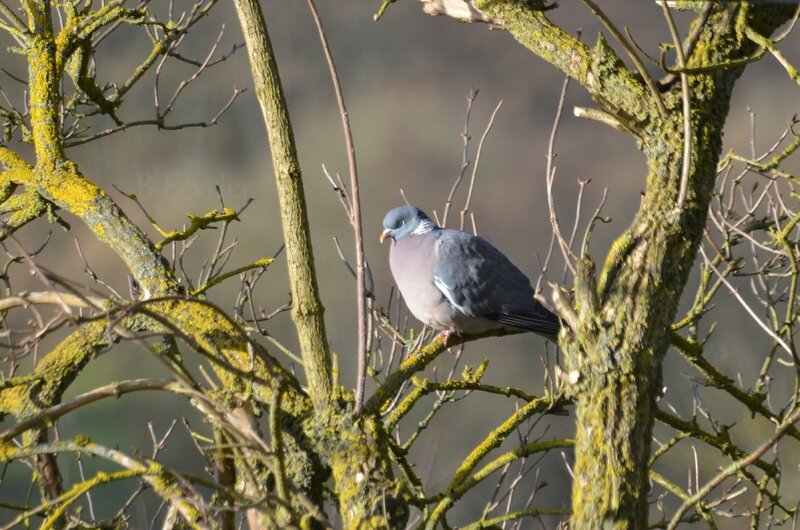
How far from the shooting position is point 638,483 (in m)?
1.26

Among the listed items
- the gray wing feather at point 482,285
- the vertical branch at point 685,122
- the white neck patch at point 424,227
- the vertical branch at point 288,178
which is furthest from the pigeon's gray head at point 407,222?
the vertical branch at point 685,122

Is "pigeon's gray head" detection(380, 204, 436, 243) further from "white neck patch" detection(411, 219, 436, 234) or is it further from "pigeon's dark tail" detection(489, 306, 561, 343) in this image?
"pigeon's dark tail" detection(489, 306, 561, 343)

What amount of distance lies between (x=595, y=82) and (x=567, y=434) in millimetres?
4014

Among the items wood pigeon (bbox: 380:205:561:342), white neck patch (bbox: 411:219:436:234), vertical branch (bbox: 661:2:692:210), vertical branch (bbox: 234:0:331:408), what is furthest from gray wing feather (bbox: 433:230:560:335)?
vertical branch (bbox: 661:2:692:210)

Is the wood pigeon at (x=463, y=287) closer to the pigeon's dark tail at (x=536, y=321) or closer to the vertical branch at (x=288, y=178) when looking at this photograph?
the pigeon's dark tail at (x=536, y=321)

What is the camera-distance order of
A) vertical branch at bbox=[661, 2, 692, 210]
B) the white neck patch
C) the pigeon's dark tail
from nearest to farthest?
vertical branch at bbox=[661, 2, 692, 210] → the pigeon's dark tail → the white neck patch

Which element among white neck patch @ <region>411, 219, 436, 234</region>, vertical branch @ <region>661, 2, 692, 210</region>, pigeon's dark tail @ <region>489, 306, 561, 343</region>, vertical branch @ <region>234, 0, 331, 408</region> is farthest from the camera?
white neck patch @ <region>411, 219, 436, 234</region>

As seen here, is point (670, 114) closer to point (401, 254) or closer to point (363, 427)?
point (363, 427)

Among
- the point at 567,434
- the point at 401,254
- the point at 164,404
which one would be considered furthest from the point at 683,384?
the point at 164,404

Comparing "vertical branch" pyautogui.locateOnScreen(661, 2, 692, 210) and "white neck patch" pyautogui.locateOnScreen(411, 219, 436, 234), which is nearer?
"vertical branch" pyautogui.locateOnScreen(661, 2, 692, 210)

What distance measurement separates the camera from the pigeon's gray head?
2.96 m

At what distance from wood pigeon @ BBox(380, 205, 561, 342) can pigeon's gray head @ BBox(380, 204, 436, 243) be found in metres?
0.06

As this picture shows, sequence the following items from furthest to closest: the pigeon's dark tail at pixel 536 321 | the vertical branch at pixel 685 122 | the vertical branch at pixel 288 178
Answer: the pigeon's dark tail at pixel 536 321
the vertical branch at pixel 288 178
the vertical branch at pixel 685 122

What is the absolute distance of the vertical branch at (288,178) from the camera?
1710 mm
